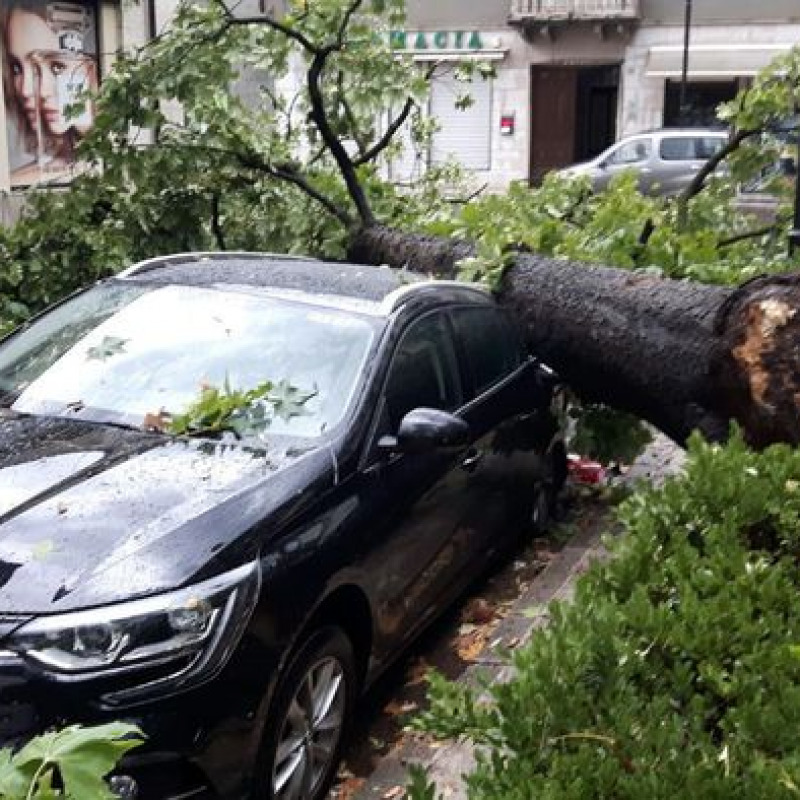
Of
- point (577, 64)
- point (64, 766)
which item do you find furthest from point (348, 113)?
point (577, 64)

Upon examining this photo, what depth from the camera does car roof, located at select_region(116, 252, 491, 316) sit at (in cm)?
471

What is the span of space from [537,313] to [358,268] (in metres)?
0.93

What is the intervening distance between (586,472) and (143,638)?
15.4 feet

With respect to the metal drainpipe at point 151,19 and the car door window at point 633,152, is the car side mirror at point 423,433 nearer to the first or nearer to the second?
the metal drainpipe at point 151,19

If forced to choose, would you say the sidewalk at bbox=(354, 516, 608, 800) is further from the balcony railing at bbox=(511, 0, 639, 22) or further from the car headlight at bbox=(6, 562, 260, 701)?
the balcony railing at bbox=(511, 0, 639, 22)

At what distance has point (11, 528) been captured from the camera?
10.5ft

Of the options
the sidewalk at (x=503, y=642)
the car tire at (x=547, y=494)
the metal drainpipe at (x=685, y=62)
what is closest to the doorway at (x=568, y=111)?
the metal drainpipe at (x=685, y=62)

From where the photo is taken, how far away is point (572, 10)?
2727 centimetres

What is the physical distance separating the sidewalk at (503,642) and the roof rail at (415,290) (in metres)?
1.21

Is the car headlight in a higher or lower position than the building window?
lower

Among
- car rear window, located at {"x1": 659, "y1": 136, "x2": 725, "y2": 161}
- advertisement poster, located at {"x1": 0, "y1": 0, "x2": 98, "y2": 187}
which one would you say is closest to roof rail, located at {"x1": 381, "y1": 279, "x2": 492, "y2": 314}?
advertisement poster, located at {"x1": 0, "y1": 0, "x2": 98, "y2": 187}

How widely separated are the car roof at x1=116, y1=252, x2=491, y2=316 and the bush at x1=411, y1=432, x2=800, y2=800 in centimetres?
216

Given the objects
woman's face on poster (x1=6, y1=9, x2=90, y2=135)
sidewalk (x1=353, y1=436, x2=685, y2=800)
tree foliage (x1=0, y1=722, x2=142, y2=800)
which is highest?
woman's face on poster (x1=6, y1=9, x2=90, y2=135)

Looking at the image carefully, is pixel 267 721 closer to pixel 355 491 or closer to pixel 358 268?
pixel 355 491
